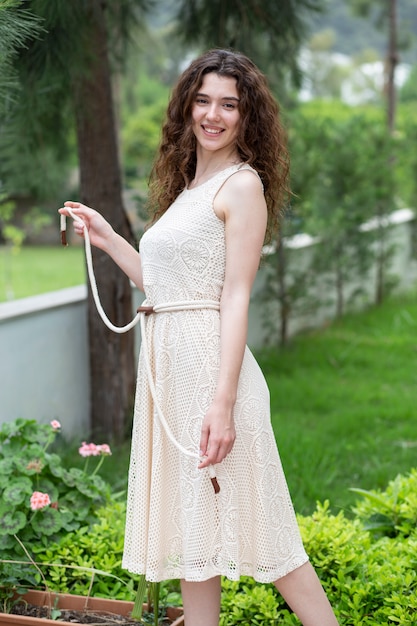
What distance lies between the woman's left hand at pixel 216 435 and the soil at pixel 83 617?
0.73 meters

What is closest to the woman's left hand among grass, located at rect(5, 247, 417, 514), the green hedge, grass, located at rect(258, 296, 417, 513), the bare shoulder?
the bare shoulder

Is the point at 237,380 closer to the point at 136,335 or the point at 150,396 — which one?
the point at 150,396

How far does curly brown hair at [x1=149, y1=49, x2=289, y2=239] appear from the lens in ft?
6.65

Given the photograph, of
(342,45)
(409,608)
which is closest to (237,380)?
(409,608)

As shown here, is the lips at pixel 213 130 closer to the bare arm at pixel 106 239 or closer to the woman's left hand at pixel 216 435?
the bare arm at pixel 106 239

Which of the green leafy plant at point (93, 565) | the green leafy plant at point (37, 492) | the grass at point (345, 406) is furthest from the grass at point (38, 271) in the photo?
the green leafy plant at point (93, 565)

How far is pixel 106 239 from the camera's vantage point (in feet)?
7.18

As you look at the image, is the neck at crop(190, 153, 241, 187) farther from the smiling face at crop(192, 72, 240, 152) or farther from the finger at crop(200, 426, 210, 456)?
the finger at crop(200, 426, 210, 456)

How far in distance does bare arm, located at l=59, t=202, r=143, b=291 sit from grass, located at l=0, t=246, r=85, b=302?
Answer: 32.9 ft

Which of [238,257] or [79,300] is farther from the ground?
[238,257]

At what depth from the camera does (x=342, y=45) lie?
57125 mm

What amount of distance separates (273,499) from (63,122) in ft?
10.3

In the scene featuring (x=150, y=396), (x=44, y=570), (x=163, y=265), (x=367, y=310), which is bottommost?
(x=367, y=310)

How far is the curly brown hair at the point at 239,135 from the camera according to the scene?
6.65 ft
